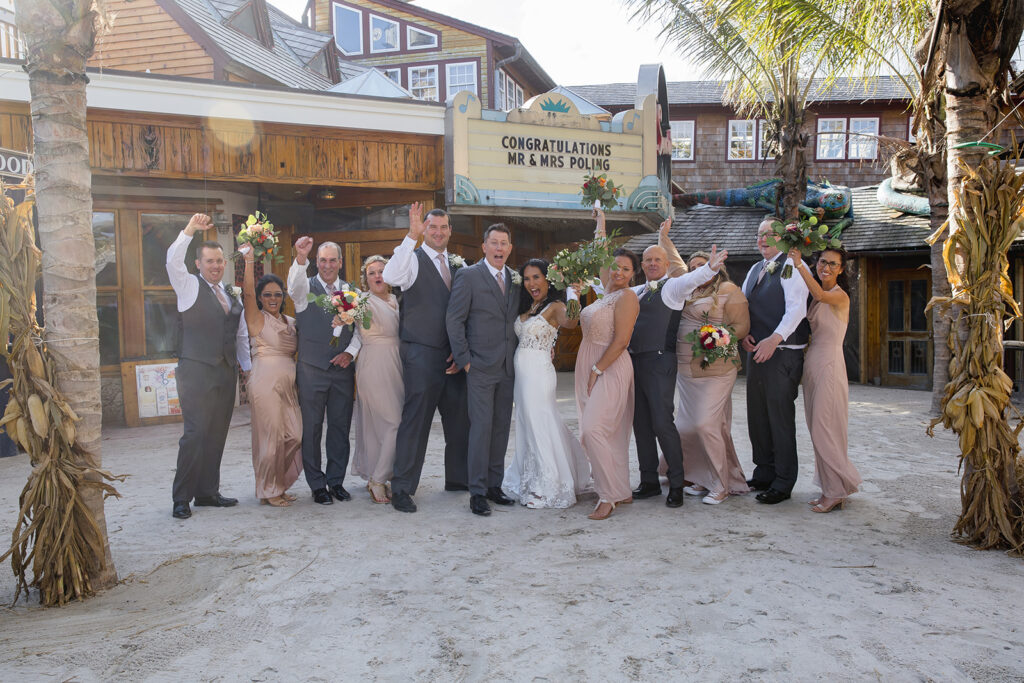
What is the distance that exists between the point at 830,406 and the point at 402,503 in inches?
126

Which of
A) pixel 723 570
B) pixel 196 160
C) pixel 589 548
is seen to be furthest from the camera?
pixel 196 160

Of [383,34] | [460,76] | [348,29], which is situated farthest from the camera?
[348,29]

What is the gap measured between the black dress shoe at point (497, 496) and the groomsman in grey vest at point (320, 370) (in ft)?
3.71

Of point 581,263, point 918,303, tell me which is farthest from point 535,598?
point 918,303

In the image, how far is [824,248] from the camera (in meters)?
5.51

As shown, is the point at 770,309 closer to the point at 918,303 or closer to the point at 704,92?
the point at 918,303

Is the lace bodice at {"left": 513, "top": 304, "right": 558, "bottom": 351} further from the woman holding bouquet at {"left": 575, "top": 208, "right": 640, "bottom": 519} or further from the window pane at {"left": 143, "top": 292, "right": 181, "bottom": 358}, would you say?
the window pane at {"left": 143, "top": 292, "right": 181, "bottom": 358}

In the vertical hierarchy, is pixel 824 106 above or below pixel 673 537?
above

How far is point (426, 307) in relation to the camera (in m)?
5.86

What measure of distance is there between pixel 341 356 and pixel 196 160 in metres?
4.71

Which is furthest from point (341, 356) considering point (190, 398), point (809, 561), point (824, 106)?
point (824, 106)

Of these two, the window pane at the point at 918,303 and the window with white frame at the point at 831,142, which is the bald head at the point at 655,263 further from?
the window with white frame at the point at 831,142

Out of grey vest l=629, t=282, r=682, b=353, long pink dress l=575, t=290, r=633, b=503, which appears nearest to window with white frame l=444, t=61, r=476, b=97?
grey vest l=629, t=282, r=682, b=353

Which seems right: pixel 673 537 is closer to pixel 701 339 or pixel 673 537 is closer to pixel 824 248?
pixel 701 339
